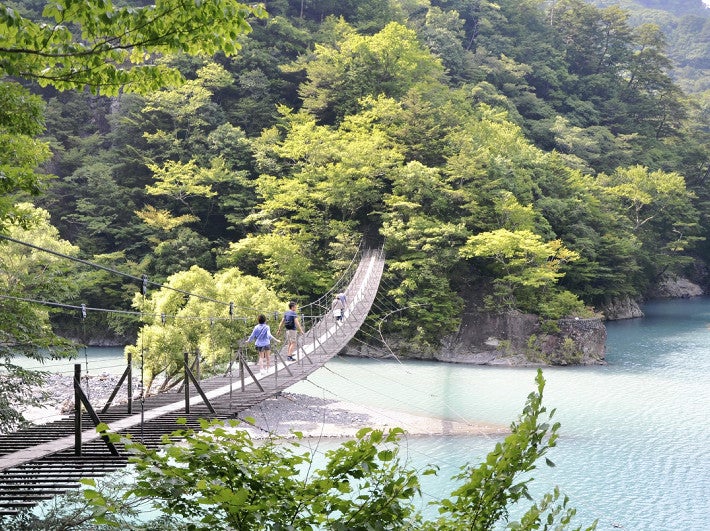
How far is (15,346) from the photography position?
531 centimetres

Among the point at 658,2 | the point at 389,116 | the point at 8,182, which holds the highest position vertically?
the point at 658,2

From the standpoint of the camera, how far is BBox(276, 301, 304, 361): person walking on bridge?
7579 millimetres

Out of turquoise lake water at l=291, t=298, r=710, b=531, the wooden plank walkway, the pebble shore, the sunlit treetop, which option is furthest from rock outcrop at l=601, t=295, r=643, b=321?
the sunlit treetop

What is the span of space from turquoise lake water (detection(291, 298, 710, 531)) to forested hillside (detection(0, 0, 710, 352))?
2003 mm

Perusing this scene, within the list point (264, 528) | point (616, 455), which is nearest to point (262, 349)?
point (616, 455)

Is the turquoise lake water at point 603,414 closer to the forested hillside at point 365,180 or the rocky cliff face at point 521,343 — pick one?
the rocky cliff face at point 521,343

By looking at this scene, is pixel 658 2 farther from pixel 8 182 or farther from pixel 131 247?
pixel 8 182

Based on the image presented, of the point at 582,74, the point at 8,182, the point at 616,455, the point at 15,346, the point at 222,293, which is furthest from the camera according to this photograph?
the point at 582,74

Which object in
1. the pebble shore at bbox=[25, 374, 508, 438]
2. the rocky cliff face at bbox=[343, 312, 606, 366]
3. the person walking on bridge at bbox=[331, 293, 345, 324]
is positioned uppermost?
the person walking on bridge at bbox=[331, 293, 345, 324]

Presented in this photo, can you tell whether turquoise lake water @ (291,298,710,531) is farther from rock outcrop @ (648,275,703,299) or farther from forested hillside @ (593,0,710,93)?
forested hillside @ (593,0,710,93)

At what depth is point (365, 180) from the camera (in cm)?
1596

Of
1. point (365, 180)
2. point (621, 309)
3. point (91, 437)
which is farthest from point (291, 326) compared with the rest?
point (621, 309)

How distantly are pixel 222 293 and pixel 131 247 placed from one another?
744 cm

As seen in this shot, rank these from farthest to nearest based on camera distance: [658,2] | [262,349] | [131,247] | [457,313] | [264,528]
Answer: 1. [658,2]
2. [131,247]
3. [457,313]
4. [262,349]
5. [264,528]
